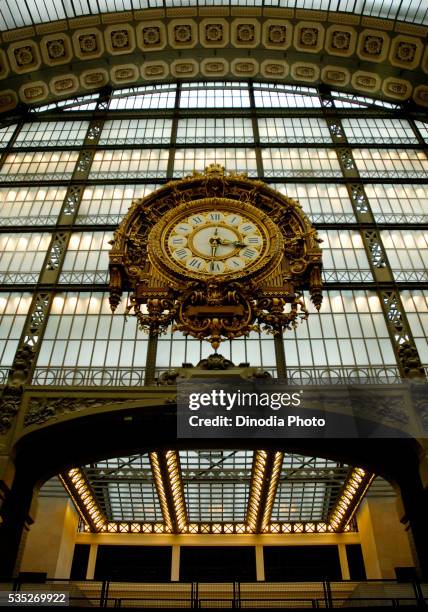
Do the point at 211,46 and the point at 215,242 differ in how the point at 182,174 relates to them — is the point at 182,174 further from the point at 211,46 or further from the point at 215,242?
the point at 211,46

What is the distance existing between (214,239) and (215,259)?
2.50ft

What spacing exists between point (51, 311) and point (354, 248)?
10377mm

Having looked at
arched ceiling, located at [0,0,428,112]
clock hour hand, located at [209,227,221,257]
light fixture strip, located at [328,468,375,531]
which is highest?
arched ceiling, located at [0,0,428,112]

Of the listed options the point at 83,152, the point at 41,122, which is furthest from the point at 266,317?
the point at 41,122

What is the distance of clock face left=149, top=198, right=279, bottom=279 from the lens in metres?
16.3

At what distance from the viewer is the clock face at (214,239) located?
16344mm

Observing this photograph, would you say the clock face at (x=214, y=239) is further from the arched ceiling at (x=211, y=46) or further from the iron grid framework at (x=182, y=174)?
the arched ceiling at (x=211, y=46)

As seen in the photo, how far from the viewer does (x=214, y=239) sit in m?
17.0

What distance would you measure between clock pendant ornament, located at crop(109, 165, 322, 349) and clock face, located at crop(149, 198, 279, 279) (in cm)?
3

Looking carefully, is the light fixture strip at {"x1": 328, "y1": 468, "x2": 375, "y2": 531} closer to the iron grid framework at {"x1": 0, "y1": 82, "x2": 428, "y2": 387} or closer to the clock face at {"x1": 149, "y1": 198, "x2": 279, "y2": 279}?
the iron grid framework at {"x1": 0, "y1": 82, "x2": 428, "y2": 387}

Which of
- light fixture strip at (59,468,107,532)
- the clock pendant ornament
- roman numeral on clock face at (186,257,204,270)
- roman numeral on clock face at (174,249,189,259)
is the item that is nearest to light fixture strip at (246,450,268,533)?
the clock pendant ornament

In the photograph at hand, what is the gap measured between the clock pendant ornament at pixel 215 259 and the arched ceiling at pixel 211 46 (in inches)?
426

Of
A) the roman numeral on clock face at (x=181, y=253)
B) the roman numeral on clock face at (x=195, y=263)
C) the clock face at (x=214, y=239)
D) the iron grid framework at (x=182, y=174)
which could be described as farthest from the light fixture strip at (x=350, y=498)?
the roman numeral on clock face at (x=181, y=253)

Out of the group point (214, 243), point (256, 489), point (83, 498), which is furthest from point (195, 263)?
point (83, 498)
